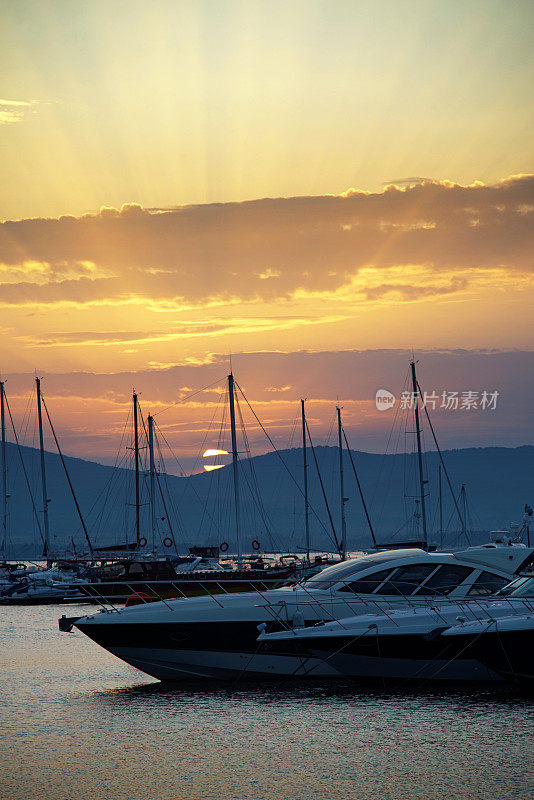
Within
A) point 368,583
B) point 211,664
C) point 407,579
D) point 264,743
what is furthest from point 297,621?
point 264,743

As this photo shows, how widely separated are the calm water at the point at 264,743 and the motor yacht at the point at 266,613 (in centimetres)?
61

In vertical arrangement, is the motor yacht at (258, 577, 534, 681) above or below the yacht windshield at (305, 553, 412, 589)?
below

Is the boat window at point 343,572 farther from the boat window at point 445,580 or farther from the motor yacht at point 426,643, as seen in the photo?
the motor yacht at point 426,643

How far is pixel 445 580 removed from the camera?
81.8ft

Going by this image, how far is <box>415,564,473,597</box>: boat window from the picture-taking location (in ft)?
81.0

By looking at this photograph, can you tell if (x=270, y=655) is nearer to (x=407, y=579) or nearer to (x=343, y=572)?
(x=343, y=572)

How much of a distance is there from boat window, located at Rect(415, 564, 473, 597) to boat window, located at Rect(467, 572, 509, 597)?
1.05ft

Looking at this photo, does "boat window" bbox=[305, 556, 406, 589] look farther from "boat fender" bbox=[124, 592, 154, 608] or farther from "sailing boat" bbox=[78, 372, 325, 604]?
"sailing boat" bbox=[78, 372, 325, 604]

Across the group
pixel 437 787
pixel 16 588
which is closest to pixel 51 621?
pixel 16 588

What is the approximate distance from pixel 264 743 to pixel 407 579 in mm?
7290

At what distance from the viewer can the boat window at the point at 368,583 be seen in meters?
24.9

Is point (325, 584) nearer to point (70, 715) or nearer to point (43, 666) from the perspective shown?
point (70, 715)

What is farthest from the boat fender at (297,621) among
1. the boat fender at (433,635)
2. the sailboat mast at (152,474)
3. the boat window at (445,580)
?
the sailboat mast at (152,474)

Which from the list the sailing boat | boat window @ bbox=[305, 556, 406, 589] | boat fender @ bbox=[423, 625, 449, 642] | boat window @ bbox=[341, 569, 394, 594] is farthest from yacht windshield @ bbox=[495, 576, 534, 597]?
the sailing boat
